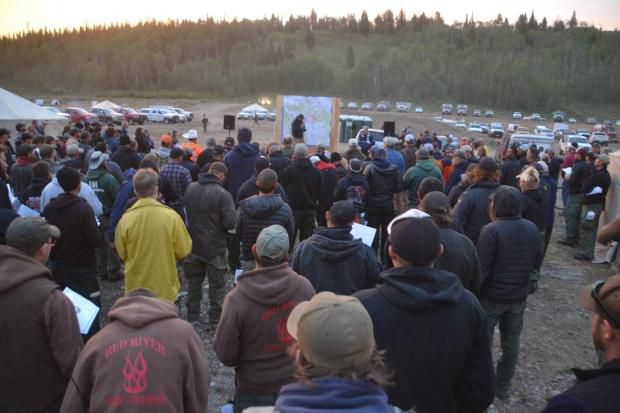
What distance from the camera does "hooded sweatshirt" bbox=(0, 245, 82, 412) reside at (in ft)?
7.94

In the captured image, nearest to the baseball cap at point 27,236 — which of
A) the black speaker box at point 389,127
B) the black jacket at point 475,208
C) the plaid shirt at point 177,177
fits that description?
the plaid shirt at point 177,177

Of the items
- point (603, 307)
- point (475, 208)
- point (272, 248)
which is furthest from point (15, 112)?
point (603, 307)

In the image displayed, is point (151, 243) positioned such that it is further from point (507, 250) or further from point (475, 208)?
point (475, 208)

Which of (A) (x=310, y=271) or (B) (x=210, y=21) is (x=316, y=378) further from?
(B) (x=210, y=21)

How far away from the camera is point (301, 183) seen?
684 centimetres

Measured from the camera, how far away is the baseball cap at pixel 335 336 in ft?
4.87

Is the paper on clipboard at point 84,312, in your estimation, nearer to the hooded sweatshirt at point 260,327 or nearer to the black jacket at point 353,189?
the hooded sweatshirt at point 260,327

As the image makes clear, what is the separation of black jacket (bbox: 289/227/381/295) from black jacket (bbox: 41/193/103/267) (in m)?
2.05

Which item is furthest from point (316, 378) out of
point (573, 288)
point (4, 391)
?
point (573, 288)

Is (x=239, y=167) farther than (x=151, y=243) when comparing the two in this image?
Yes

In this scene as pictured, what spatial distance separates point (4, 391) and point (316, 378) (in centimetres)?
193

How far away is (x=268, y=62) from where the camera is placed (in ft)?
378

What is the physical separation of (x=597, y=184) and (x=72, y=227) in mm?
8411

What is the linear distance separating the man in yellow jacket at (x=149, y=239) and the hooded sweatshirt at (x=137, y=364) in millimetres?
→ 2012
